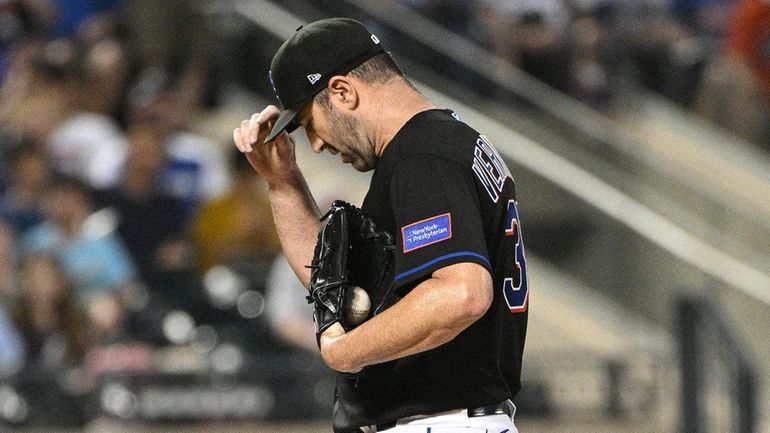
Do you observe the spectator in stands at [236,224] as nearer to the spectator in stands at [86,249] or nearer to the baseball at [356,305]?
the spectator in stands at [86,249]

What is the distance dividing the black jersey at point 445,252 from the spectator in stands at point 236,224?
4770 mm

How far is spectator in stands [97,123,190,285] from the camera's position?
8.12m

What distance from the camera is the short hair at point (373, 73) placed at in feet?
11.0

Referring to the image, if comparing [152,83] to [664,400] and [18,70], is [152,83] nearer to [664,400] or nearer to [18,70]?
[18,70]

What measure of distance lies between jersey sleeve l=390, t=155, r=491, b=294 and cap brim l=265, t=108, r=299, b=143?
351 millimetres

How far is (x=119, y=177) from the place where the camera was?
8617mm

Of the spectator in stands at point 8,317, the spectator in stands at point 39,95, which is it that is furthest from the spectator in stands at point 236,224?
the spectator in stands at point 39,95

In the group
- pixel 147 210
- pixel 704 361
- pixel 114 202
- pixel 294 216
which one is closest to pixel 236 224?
pixel 147 210

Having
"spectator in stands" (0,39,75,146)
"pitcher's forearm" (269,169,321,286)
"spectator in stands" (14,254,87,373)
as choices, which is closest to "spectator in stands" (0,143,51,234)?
"spectator in stands" (0,39,75,146)

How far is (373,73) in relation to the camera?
3.35 m

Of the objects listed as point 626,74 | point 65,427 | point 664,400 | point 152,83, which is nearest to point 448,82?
point 626,74

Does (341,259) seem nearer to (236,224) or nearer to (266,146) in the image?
(266,146)

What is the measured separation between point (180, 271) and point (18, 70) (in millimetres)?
2529

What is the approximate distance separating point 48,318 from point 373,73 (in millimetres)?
4674
